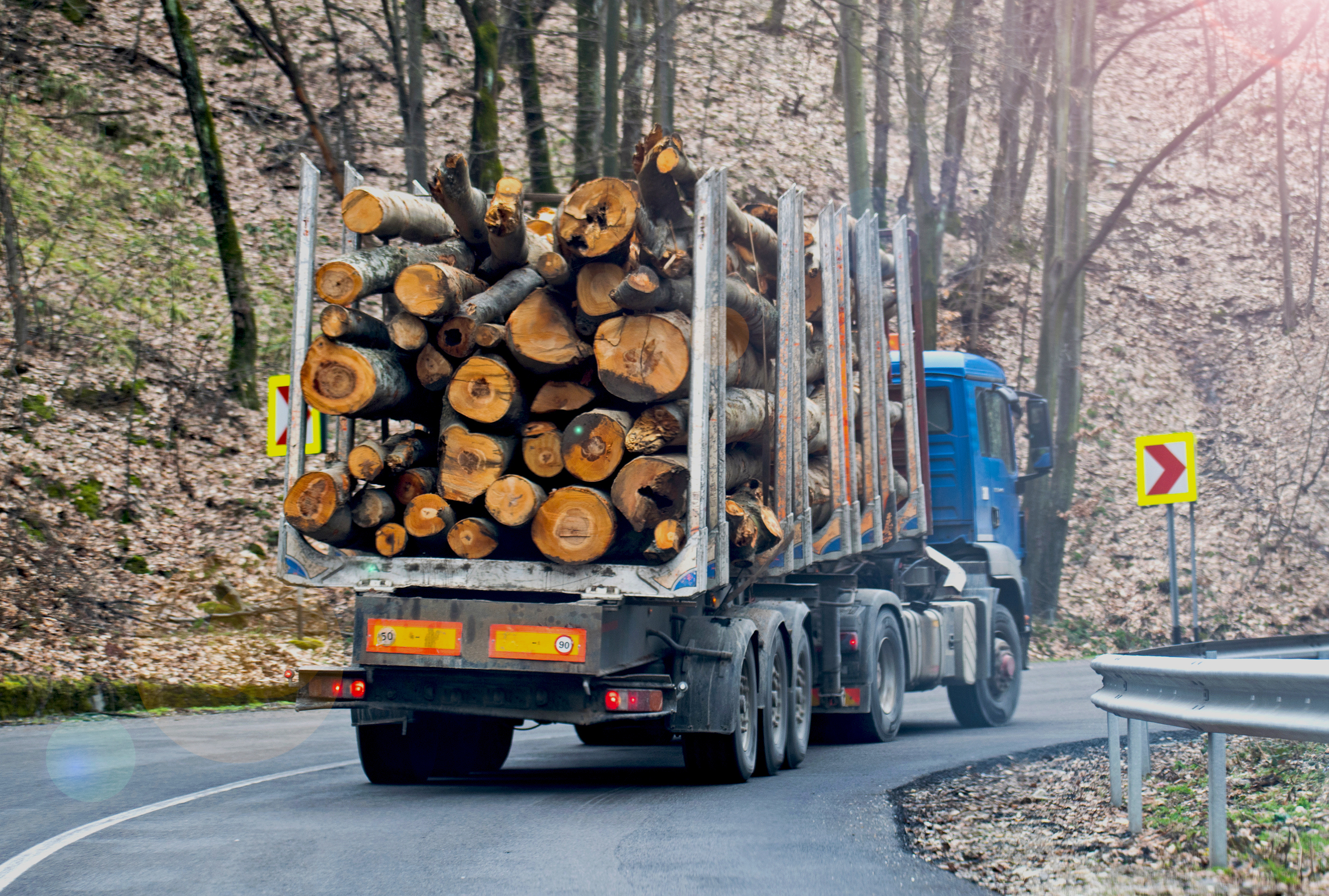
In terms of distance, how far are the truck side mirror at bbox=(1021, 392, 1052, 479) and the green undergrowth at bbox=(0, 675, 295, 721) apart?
765cm

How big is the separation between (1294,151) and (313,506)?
37.6 m

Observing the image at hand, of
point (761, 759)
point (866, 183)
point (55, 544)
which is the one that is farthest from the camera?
point (866, 183)

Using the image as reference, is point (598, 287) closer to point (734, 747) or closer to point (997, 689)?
point (734, 747)

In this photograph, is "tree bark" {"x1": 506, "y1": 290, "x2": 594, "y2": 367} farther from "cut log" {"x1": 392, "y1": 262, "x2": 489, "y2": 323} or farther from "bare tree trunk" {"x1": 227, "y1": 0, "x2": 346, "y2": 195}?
"bare tree trunk" {"x1": 227, "y1": 0, "x2": 346, "y2": 195}

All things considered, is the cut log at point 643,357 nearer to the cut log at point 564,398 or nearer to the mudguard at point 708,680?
the cut log at point 564,398

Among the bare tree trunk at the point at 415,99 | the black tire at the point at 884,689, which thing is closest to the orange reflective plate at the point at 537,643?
the black tire at the point at 884,689

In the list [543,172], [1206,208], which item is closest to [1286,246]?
[1206,208]

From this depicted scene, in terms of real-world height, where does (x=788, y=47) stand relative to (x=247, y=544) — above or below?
above

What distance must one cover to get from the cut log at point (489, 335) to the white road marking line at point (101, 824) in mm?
2975

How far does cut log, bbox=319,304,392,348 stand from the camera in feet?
25.5

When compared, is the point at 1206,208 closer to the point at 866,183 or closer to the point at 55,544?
the point at 866,183

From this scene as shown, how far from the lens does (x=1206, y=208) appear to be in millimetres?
35094

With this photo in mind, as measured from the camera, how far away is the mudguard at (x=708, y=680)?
26.5 feet

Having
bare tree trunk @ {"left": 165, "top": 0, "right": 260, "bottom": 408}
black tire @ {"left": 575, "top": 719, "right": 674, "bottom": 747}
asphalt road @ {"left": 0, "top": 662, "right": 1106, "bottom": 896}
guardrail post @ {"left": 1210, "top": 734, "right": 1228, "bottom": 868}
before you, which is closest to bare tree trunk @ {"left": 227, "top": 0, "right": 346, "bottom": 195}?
bare tree trunk @ {"left": 165, "top": 0, "right": 260, "bottom": 408}
